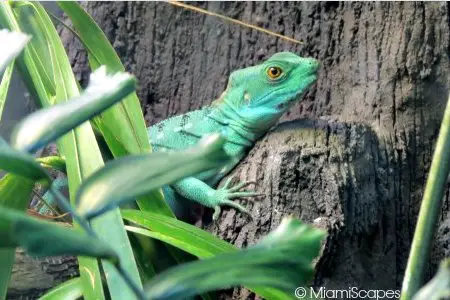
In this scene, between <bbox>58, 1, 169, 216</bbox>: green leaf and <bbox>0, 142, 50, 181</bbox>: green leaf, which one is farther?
<bbox>58, 1, 169, 216</bbox>: green leaf

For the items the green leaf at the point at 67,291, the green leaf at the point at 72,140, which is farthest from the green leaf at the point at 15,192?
the green leaf at the point at 67,291

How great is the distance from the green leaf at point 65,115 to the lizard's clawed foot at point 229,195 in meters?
1.48

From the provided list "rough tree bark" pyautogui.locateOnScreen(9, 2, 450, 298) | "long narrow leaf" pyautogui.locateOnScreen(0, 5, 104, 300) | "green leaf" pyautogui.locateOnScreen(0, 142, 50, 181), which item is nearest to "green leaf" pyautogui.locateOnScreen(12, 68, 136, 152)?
"green leaf" pyautogui.locateOnScreen(0, 142, 50, 181)

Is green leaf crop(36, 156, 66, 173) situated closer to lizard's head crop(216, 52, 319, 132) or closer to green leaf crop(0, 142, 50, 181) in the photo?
lizard's head crop(216, 52, 319, 132)

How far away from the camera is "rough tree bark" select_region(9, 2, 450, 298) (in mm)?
2068

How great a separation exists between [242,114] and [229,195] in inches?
20.0

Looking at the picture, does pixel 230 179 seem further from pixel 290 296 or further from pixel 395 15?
pixel 395 15

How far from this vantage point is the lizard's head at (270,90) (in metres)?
2.51

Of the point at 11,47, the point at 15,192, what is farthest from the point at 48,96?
the point at 11,47

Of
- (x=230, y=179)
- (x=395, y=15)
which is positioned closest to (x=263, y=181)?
(x=230, y=179)

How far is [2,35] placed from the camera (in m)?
0.77

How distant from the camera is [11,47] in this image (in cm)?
70

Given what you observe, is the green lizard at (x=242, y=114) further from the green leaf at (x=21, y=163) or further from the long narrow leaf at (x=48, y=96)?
the green leaf at (x=21, y=163)

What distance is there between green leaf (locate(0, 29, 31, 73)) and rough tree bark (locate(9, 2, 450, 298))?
1373mm
